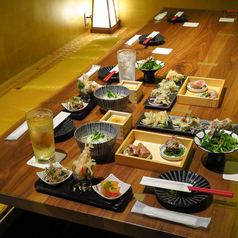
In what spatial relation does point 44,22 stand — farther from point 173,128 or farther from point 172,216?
point 172,216

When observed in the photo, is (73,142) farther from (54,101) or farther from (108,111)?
(54,101)

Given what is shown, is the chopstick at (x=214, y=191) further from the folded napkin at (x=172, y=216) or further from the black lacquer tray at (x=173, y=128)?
the black lacquer tray at (x=173, y=128)

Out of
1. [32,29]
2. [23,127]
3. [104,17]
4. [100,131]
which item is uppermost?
[100,131]

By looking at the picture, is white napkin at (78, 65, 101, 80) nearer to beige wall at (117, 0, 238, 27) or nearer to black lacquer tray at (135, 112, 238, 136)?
black lacquer tray at (135, 112, 238, 136)

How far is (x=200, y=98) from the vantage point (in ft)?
6.61

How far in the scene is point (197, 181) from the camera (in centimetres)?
136

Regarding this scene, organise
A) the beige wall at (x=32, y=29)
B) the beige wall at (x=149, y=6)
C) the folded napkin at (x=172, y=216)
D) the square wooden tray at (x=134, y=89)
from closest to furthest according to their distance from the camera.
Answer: the folded napkin at (x=172, y=216) < the square wooden tray at (x=134, y=89) < the beige wall at (x=32, y=29) < the beige wall at (x=149, y=6)

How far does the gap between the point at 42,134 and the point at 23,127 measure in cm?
41

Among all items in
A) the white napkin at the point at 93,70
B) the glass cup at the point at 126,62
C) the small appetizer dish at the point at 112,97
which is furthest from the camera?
the white napkin at the point at 93,70

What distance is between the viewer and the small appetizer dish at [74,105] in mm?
1987

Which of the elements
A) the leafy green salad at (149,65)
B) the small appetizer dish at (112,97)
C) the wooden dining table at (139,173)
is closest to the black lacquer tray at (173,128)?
the wooden dining table at (139,173)

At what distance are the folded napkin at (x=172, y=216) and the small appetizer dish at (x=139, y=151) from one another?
297 mm

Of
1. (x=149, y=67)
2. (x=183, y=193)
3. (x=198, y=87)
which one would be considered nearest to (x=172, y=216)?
(x=183, y=193)

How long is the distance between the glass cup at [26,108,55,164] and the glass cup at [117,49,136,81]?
78 centimetres
